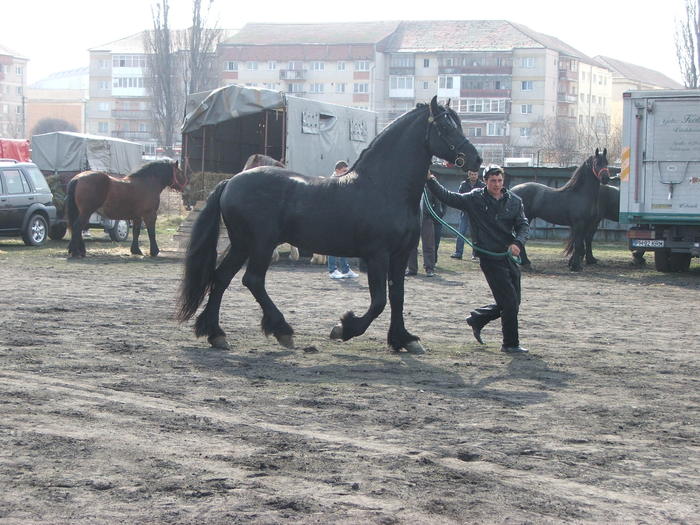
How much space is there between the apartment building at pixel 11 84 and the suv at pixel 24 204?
116052 mm

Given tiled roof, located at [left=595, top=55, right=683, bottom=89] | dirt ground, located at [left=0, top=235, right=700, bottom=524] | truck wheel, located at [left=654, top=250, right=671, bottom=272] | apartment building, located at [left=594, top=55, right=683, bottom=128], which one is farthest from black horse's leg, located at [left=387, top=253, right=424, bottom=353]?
tiled roof, located at [left=595, top=55, right=683, bottom=89]

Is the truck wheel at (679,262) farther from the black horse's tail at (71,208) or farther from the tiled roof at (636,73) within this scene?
the tiled roof at (636,73)

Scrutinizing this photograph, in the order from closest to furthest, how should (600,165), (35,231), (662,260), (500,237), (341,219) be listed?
(341,219), (500,237), (662,260), (600,165), (35,231)

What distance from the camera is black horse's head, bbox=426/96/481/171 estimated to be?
9.20 metres

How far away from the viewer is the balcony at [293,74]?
102438mm

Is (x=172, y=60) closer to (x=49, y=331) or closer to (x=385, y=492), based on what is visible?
(x=49, y=331)

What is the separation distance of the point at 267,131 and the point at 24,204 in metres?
5.66

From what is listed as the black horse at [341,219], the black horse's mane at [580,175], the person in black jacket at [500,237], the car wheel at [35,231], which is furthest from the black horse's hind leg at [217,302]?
the car wheel at [35,231]

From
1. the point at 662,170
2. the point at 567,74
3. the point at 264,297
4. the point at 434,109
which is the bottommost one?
the point at 264,297

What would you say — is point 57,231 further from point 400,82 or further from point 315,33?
point 315,33

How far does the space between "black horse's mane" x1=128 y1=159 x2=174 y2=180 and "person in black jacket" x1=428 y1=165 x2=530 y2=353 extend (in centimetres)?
1224

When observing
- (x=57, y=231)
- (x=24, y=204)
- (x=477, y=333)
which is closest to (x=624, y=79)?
(x=57, y=231)

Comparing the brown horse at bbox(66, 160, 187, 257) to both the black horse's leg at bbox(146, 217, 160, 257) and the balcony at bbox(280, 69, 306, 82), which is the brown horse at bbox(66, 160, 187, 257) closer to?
the black horse's leg at bbox(146, 217, 160, 257)

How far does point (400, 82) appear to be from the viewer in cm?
9994
